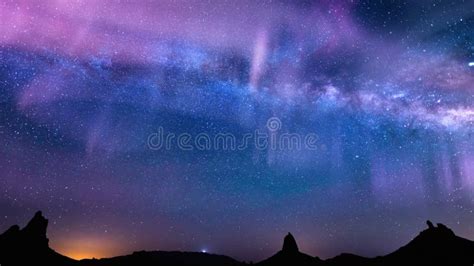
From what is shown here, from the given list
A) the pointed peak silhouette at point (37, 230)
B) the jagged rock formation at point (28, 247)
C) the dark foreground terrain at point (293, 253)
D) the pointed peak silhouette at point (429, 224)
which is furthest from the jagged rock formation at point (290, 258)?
the pointed peak silhouette at point (37, 230)

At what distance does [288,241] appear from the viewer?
42.7m

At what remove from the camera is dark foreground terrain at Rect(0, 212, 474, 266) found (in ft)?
109

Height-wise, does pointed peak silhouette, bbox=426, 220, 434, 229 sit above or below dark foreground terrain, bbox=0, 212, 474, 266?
above

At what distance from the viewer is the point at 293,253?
135 ft

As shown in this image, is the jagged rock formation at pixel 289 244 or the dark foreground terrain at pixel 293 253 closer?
the dark foreground terrain at pixel 293 253

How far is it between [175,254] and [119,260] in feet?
257

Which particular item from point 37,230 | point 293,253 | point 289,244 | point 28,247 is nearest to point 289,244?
point 289,244

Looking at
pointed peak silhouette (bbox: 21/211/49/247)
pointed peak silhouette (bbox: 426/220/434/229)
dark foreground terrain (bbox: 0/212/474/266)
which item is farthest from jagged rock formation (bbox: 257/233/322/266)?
pointed peak silhouette (bbox: 21/211/49/247)

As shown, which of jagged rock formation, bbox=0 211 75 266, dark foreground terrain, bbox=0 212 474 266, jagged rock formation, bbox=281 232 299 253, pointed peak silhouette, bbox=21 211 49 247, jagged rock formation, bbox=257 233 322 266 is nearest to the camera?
dark foreground terrain, bbox=0 212 474 266

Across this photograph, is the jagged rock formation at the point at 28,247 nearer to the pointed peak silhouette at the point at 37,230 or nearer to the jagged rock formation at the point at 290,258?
the pointed peak silhouette at the point at 37,230

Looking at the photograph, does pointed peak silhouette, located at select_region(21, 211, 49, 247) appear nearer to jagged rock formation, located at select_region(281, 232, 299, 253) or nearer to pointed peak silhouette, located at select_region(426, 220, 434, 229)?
jagged rock formation, located at select_region(281, 232, 299, 253)

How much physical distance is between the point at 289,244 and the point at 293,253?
4.84 ft

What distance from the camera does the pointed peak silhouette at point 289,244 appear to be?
1641 inches

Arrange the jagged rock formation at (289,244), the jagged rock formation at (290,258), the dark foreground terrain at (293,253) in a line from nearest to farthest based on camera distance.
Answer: the dark foreground terrain at (293,253) < the jagged rock formation at (290,258) < the jagged rock formation at (289,244)
